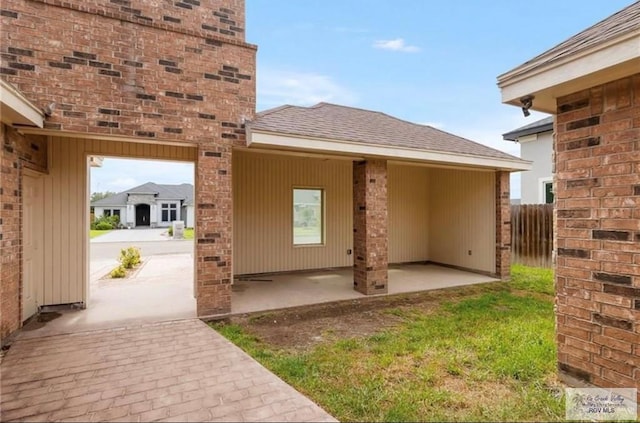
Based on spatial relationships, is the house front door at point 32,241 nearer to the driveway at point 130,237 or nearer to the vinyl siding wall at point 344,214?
the vinyl siding wall at point 344,214

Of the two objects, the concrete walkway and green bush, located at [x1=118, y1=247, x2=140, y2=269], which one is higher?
green bush, located at [x1=118, y1=247, x2=140, y2=269]

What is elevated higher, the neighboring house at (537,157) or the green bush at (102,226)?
the neighboring house at (537,157)

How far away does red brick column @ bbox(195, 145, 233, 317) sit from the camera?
17.8ft

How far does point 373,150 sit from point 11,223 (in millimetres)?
5717

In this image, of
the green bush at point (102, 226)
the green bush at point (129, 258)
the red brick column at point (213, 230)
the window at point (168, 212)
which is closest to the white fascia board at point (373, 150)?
the red brick column at point (213, 230)

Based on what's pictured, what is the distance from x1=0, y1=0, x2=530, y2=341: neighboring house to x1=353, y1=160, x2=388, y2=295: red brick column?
26 millimetres

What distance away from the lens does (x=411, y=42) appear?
685 inches

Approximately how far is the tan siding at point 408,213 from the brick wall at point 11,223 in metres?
8.85

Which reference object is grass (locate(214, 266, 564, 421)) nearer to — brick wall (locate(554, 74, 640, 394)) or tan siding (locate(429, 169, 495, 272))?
brick wall (locate(554, 74, 640, 394))

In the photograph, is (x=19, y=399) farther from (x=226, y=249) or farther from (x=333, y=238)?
(x=333, y=238)

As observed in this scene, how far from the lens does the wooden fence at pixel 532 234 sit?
393 inches

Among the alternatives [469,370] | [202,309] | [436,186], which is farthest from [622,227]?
[436,186]

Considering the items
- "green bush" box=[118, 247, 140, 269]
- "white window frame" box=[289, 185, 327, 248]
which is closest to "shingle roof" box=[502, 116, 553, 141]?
"white window frame" box=[289, 185, 327, 248]

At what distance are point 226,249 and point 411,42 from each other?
16362 millimetres
